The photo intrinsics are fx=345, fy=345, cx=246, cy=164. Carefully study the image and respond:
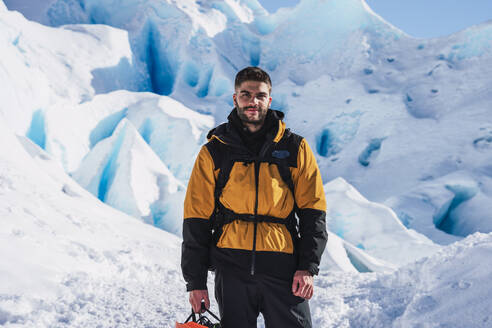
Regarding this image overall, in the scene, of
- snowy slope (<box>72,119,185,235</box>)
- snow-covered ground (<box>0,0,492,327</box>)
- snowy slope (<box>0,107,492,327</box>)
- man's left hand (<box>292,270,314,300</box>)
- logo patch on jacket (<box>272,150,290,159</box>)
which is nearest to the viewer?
man's left hand (<box>292,270,314,300</box>)

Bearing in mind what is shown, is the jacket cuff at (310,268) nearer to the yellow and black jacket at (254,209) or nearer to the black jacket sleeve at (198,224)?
the yellow and black jacket at (254,209)

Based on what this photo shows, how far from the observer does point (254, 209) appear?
4.46 feet

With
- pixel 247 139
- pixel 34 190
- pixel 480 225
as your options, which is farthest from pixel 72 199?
pixel 480 225

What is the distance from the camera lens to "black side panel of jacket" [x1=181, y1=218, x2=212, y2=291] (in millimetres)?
1371

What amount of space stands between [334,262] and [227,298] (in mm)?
4741

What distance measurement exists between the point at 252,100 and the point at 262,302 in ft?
2.68

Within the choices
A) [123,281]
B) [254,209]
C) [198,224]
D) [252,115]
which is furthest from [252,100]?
[123,281]

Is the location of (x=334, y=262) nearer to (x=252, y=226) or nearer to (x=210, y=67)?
(x=252, y=226)

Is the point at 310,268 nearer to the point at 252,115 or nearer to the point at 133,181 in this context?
the point at 252,115

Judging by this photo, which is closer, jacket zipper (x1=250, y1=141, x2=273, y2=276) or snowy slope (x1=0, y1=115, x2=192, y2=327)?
jacket zipper (x1=250, y1=141, x2=273, y2=276)

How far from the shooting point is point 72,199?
4781mm

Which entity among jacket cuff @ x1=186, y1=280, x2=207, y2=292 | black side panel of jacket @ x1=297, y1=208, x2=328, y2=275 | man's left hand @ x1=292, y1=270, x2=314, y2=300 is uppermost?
black side panel of jacket @ x1=297, y1=208, x2=328, y2=275

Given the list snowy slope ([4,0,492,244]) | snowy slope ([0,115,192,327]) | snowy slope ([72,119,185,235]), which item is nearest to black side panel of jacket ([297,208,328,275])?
snowy slope ([0,115,192,327])

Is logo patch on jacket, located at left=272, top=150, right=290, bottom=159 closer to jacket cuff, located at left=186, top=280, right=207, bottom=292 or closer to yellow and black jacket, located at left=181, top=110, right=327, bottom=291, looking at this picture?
yellow and black jacket, located at left=181, top=110, right=327, bottom=291
